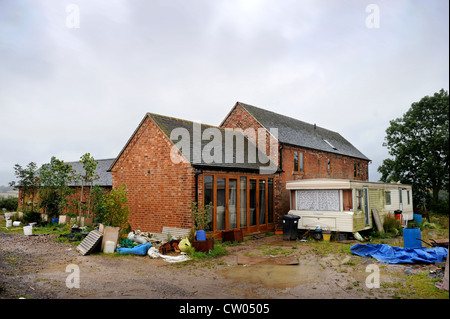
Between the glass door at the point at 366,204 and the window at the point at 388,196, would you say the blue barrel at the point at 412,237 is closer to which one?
the glass door at the point at 366,204

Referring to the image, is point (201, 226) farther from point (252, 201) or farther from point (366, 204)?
point (366, 204)

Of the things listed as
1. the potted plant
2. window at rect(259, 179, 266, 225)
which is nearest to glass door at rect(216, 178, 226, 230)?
the potted plant

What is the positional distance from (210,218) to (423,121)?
78.1 feet

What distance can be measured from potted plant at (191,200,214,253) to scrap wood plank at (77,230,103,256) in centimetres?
338

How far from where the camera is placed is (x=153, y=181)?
14.0 m

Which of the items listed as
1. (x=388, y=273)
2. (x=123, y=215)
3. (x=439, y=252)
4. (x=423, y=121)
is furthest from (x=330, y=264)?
(x=423, y=121)

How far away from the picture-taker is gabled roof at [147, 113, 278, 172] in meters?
13.5

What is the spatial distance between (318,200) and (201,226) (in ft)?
21.3

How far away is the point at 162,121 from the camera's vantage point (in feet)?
48.5

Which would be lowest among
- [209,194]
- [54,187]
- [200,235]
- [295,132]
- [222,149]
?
[200,235]

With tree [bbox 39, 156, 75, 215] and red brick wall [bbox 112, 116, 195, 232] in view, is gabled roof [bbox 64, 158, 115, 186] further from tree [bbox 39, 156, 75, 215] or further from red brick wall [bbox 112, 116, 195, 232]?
red brick wall [bbox 112, 116, 195, 232]

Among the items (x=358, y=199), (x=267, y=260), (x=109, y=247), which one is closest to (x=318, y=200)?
(x=358, y=199)

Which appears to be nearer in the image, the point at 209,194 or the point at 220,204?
the point at 209,194
